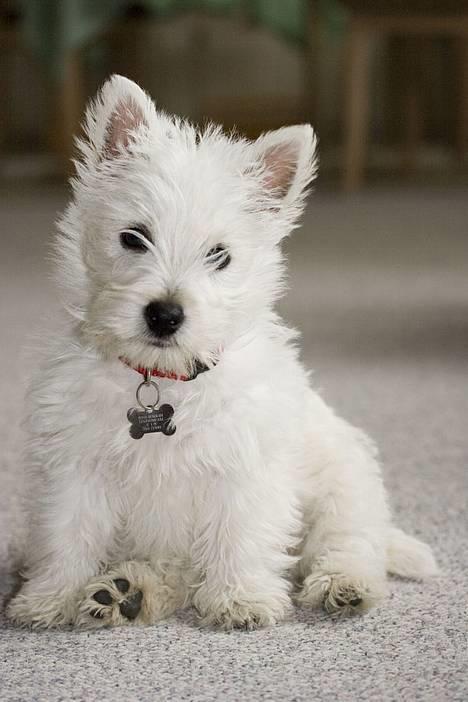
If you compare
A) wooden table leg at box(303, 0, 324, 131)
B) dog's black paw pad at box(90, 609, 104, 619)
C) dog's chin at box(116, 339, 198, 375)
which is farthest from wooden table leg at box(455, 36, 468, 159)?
dog's black paw pad at box(90, 609, 104, 619)

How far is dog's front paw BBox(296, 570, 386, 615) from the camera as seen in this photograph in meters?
1.66

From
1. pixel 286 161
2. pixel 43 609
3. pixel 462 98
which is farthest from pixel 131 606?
pixel 462 98

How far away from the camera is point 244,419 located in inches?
64.3

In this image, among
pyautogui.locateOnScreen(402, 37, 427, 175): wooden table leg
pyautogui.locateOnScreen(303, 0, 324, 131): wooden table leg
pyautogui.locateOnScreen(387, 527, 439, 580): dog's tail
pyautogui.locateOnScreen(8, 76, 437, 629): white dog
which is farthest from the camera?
pyautogui.locateOnScreen(402, 37, 427, 175): wooden table leg

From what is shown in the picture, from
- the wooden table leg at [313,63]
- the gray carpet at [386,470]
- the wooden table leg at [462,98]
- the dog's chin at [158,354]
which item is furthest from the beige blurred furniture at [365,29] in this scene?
the dog's chin at [158,354]

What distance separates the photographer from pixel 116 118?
1.67 m

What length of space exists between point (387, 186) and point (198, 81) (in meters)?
1.94

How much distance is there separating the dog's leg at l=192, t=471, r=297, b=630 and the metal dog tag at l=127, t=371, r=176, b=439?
11cm

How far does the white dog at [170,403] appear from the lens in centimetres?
158

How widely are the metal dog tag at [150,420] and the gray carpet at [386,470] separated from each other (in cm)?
27

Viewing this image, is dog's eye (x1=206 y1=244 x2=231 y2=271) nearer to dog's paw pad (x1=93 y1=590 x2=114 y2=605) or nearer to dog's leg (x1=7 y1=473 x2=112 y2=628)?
dog's leg (x1=7 y1=473 x2=112 y2=628)

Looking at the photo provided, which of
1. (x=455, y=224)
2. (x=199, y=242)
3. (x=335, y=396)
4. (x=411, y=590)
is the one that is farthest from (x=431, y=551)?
(x=455, y=224)

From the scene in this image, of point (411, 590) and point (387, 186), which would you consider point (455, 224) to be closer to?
point (387, 186)

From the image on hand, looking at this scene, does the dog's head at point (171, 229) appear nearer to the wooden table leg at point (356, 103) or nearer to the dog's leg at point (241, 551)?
the dog's leg at point (241, 551)
